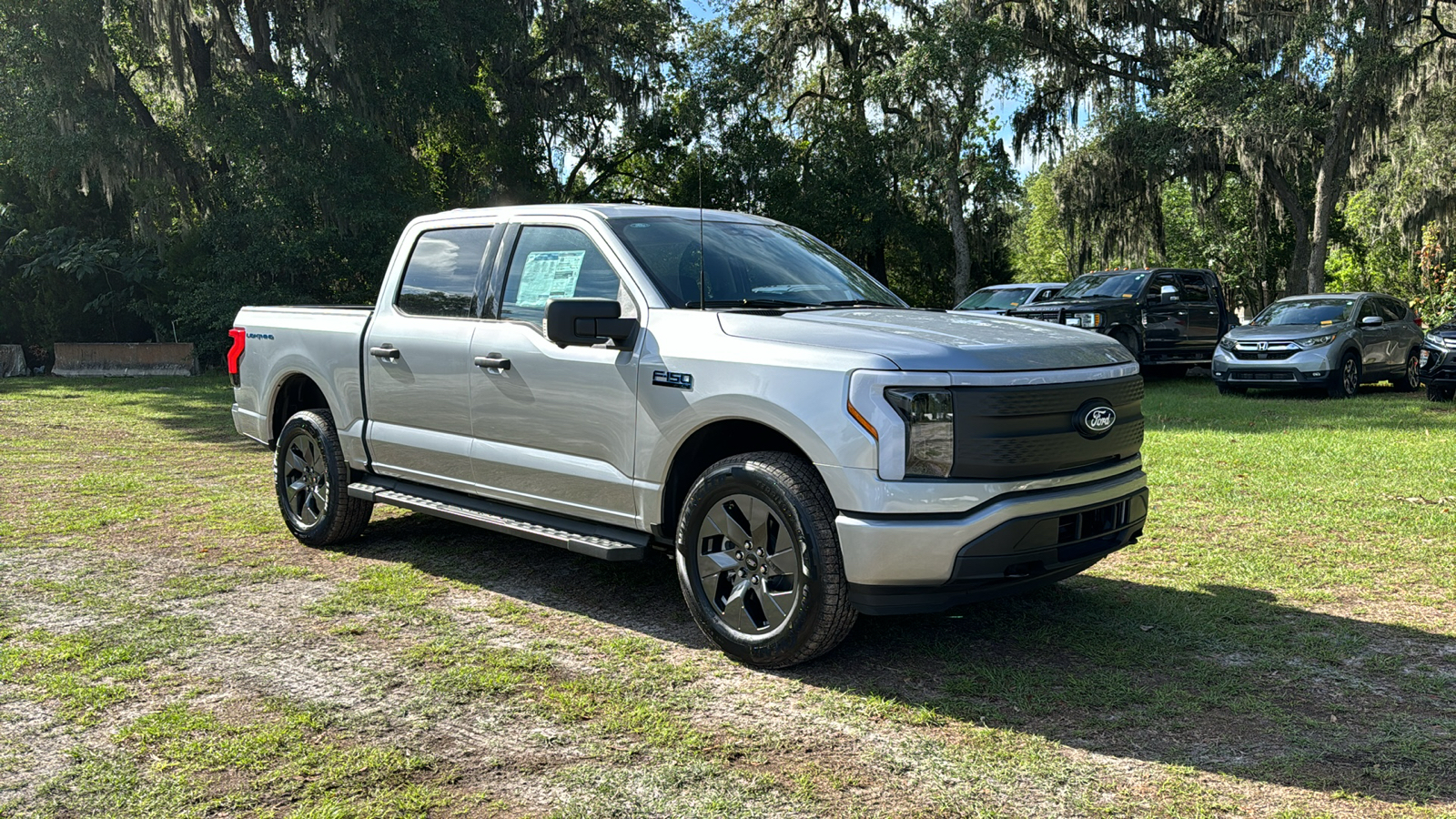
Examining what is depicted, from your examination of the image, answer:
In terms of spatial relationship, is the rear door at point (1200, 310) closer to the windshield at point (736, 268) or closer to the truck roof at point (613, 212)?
the windshield at point (736, 268)

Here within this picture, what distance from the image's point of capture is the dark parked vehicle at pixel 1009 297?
20.1m

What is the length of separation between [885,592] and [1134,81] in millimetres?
27441

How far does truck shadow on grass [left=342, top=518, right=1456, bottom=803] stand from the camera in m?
3.70

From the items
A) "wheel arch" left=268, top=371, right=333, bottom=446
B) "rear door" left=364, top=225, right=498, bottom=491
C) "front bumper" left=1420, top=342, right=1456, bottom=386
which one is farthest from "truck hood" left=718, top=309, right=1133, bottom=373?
"front bumper" left=1420, top=342, right=1456, bottom=386

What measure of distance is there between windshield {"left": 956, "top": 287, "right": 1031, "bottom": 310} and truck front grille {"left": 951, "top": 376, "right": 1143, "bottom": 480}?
15.5 metres

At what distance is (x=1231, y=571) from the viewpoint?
235 inches

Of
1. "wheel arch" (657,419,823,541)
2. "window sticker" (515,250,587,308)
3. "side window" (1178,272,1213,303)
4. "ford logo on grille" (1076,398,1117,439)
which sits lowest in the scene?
"wheel arch" (657,419,823,541)

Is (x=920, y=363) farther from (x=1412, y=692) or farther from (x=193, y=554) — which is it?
(x=193, y=554)

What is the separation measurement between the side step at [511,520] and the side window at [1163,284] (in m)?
15.7

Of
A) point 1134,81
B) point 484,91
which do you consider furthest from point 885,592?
point 1134,81

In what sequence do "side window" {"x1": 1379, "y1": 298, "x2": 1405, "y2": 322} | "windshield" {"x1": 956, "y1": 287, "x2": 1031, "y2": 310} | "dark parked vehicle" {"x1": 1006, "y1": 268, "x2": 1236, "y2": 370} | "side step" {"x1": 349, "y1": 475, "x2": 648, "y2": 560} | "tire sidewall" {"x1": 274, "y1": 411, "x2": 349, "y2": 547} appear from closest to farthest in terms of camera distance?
"side step" {"x1": 349, "y1": 475, "x2": 648, "y2": 560}, "tire sidewall" {"x1": 274, "y1": 411, "x2": 349, "y2": 547}, "side window" {"x1": 1379, "y1": 298, "x2": 1405, "y2": 322}, "dark parked vehicle" {"x1": 1006, "y1": 268, "x2": 1236, "y2": 370}, "windshield" {"x1": 956, "y1": 287, "x2": 1031, "y2": 310}

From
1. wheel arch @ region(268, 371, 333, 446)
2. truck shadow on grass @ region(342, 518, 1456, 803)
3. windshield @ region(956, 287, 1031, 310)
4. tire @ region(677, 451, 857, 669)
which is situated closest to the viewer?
truck shadow on grass @ region(342, 518, 1456, 803)

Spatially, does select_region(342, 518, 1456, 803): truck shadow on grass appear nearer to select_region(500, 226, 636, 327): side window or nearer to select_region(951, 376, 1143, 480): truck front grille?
select_region(951, 376, 1143, 480): truck front grille

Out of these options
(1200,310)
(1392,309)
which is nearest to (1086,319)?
(1200,310)
